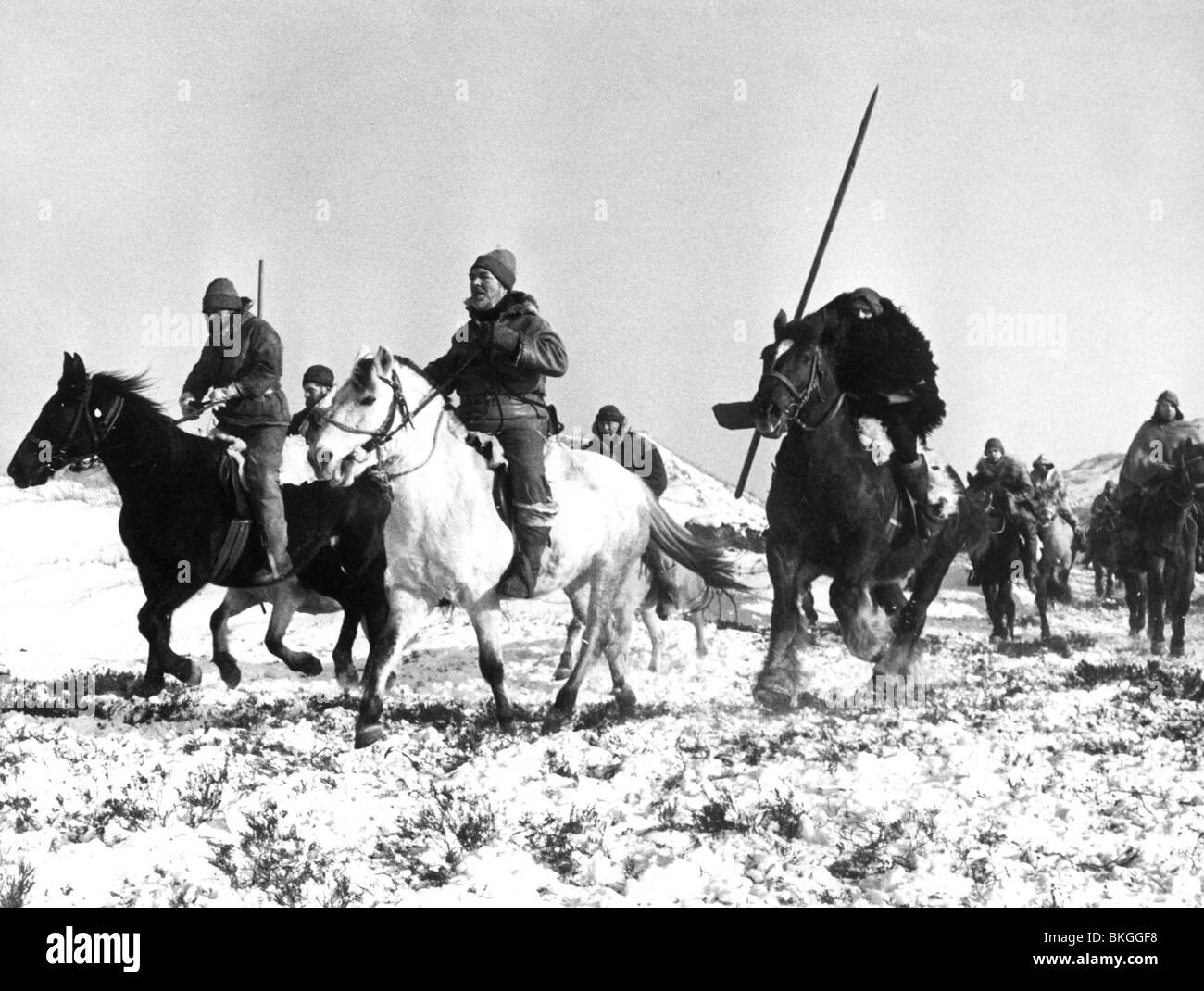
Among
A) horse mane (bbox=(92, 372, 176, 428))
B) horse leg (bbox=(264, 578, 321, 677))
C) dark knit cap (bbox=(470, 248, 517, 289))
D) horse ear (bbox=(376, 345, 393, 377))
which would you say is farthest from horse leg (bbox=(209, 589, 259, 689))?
dark knit cap (bbox=(470, 248, 517, 289))

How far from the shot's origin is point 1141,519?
16.9 meters

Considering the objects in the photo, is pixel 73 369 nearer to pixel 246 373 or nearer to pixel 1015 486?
pixel 246 373

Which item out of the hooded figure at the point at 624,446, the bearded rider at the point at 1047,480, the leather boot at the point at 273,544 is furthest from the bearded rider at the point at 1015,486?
the leather boot at the point at 273,544

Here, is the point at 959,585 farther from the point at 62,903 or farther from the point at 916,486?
the point at 62,903

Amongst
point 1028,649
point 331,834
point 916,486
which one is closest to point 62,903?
point 331,834

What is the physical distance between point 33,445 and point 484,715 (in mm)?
4065

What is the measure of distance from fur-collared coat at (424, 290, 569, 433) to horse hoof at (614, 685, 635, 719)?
2467mm

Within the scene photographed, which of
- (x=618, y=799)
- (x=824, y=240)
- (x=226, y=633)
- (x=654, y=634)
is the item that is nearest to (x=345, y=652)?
(x=226, y=633)

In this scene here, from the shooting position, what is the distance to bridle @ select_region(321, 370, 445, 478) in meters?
8.55

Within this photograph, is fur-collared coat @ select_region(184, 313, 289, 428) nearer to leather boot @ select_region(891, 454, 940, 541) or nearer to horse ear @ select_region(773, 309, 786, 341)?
horse ear @ select_region(773, 309, 786, 341)

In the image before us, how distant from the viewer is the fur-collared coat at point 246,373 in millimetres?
10578

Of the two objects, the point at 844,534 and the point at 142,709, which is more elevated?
the point at 844,534
